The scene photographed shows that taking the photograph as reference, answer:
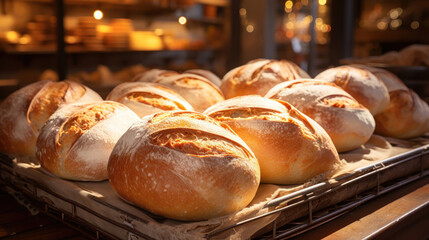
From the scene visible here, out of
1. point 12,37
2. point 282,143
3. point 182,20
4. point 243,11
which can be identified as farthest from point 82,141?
point 243,11

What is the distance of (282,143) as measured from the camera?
0.98 m

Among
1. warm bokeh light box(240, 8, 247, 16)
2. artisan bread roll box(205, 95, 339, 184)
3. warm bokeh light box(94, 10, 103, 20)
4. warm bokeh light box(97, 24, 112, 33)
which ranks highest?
warm bokeh light box(240, 8, 247, 16)

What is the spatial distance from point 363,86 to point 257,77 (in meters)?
0.38

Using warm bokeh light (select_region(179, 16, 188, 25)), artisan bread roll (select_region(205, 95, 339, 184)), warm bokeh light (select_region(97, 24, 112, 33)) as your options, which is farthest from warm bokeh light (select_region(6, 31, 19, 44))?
artisan bread roll (select_region(205, 95, 339, 184))

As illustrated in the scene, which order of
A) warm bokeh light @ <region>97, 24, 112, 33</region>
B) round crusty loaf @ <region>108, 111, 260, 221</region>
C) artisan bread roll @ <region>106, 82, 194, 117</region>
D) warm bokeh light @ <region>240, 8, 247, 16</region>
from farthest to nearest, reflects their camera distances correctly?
warm bokeh light @ <region>240, 8, 247, 16</region>, warm bokeh light @ <region>97, 24, 112, 33</region>, artisan bread roll @ <region>106, 82, 194, 117</region>, round crusty loaf @ <region>108, 111, 260, 221</region>

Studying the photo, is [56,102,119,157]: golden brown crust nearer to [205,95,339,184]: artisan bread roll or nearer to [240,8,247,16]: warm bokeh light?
[205,95,339,184]: artisan bread roll

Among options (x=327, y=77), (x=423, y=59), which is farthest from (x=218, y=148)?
(x=423, y=59)

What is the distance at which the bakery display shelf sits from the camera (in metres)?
0.80

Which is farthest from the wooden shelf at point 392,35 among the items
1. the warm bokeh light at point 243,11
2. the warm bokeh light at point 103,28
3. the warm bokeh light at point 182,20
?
the warm bokeh light at point 103,28

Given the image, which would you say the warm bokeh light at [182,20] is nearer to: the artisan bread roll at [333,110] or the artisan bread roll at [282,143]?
the artisan bread roll at [333,110]

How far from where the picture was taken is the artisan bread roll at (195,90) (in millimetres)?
1411

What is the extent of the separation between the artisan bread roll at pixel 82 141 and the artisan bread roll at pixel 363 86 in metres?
0.80

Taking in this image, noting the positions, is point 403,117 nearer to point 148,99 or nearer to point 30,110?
point 148,99

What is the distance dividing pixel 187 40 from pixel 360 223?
3.91 m
